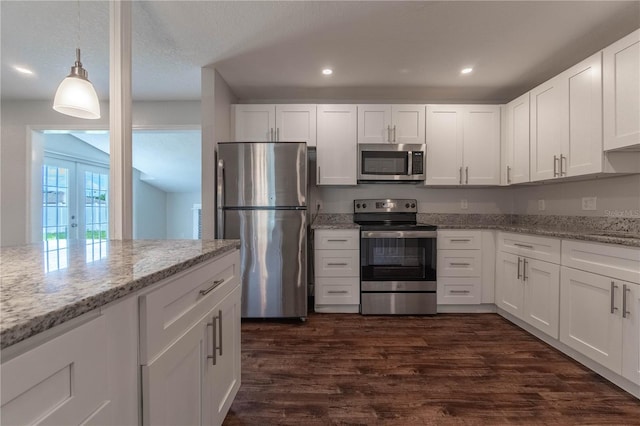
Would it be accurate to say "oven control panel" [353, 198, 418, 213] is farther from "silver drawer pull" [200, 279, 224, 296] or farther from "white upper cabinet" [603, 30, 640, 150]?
"silver drawer pull" [200, 279, 224, 296]

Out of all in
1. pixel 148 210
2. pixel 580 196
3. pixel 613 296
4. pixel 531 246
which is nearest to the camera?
pixel 613 296

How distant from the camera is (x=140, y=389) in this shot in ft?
2.34

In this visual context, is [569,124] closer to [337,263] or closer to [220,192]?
[337,263]

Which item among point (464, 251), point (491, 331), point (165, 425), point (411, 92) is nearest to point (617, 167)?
point (464, 251)

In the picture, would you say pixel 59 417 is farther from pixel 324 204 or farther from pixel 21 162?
pixel 21 162

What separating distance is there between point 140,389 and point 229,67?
265cm

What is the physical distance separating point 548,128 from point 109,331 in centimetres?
311

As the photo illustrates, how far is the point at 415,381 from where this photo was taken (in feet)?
5.66

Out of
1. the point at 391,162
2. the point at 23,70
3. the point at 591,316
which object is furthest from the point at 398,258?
the point at 23,70

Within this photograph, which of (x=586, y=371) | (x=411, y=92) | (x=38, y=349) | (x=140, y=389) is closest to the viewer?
(x=38, y=349)

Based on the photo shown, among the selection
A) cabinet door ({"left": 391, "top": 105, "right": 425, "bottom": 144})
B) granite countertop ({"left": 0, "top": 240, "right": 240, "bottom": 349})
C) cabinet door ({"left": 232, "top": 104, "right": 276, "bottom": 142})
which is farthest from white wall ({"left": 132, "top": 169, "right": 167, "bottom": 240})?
granite countertop ({"left": 0, "top": 240, "right": 240, "bottom": 349})

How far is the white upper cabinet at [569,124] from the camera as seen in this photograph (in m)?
1.96

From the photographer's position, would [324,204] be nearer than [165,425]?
No

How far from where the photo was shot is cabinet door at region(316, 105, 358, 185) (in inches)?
118
